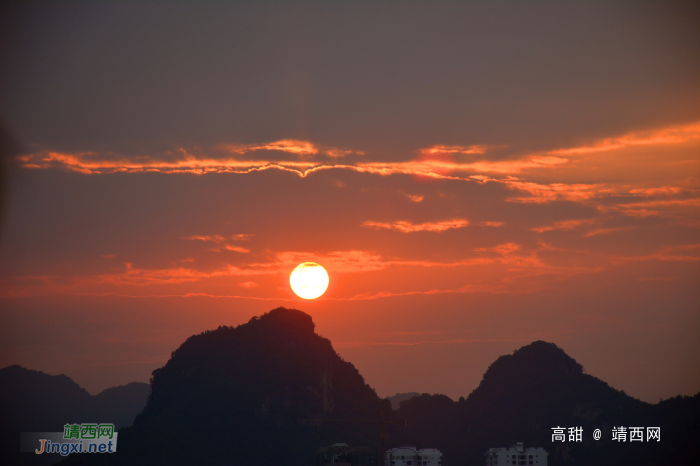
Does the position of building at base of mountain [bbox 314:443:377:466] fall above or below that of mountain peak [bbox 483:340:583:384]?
below

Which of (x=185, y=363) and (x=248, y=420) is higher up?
(x=185, y=363)

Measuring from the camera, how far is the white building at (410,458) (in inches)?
5073

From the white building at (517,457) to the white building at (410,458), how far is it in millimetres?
13015

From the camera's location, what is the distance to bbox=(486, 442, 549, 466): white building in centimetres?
13512

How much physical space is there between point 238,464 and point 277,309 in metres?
35.0

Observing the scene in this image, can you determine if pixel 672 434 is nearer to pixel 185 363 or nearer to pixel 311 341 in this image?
pixel 311 341

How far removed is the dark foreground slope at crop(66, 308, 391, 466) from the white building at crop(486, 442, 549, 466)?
97.5 feet

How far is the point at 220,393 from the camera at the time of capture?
499 ft

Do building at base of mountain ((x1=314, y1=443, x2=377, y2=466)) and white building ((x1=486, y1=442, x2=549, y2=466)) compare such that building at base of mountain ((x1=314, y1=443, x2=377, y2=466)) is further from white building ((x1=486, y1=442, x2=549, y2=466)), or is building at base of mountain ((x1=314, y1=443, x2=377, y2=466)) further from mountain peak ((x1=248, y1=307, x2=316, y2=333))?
mountain peak ((x1=248, y1=307, x2=316, y2=333))

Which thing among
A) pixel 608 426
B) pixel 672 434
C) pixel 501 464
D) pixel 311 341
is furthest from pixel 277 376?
pixel 672 434

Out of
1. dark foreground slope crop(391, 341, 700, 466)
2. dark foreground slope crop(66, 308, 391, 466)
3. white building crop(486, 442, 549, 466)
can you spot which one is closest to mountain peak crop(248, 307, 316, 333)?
dark foreground slope crop(66, 308, 391, 466)

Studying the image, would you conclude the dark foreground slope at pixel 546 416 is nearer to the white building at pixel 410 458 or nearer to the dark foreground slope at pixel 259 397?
the dark foreground slope at pixel 259 397

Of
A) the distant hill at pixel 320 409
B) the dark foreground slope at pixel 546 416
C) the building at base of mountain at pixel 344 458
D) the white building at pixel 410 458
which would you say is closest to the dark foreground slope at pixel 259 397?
the distant hill at pixel 320 409

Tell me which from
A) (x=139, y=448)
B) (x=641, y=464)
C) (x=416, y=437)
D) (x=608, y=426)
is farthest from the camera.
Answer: (x=416, y=437)
